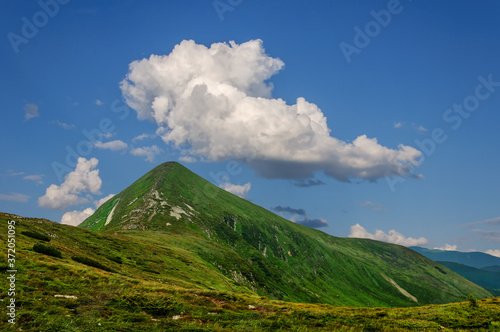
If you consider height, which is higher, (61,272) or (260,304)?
(61,272)

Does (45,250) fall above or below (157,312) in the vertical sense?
above

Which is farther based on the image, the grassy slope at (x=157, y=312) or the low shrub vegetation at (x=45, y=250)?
the low shrub vegetation at (x=45, y=250)

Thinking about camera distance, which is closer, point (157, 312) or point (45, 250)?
point (157, 312)

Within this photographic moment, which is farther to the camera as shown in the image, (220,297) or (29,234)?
(29,234)

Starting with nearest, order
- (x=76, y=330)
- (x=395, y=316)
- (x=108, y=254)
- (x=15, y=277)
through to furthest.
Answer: (x=76, y=330)
(x=15, y=277)
(x=395, y=316)
(x=108, y=254)

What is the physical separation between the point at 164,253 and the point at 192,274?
51.7 feet

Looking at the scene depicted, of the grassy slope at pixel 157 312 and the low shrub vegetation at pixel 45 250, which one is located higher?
the low shrub vegetation at pixel 45 250

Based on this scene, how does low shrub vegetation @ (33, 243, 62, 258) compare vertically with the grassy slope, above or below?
above

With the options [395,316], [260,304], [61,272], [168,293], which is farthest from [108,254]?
[395,316]

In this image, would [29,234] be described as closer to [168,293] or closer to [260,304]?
[168,293]

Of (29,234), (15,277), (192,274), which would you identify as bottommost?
(192,274)

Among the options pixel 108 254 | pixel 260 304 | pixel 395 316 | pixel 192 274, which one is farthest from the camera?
pixel 192 274

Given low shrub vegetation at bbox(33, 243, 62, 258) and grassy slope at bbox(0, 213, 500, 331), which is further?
low shrub vegetation at bbox(33, 243, 62, 258)

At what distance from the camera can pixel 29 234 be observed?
51.8 m
